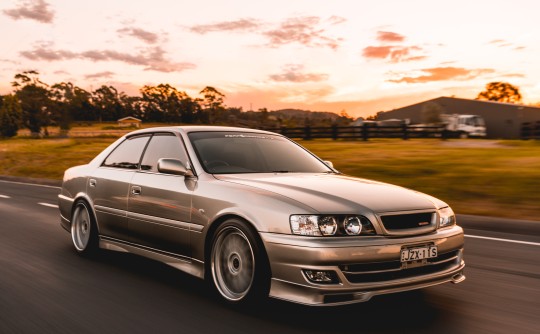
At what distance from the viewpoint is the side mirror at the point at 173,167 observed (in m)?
5.44

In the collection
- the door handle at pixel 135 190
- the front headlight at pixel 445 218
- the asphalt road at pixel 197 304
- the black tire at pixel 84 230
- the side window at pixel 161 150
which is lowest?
the asphalt road at pixel 197 304

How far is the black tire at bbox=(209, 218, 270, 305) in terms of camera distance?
4.53 metres

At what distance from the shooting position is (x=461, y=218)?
384 inches

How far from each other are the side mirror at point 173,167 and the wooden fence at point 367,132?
31.9 meters

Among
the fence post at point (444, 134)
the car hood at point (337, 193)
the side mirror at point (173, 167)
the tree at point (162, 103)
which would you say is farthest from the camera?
the tree at point (162, 103)

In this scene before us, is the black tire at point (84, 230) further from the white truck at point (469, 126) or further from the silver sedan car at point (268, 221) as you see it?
the white truck at point (469, 126)

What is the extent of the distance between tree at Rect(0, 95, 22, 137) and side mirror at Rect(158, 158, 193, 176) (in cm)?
10145

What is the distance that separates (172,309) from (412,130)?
111ft

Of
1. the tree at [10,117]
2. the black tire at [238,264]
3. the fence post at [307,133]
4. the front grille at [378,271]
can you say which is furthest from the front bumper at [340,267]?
the tree at [10,117]

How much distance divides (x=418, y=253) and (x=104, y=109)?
15841 cm

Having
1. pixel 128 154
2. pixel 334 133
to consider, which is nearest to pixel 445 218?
pixel 128 154

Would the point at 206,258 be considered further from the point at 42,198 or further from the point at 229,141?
the point at 42,198

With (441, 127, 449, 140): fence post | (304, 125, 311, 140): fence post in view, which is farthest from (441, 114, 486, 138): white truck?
(304, 125, 311, 140): fence post

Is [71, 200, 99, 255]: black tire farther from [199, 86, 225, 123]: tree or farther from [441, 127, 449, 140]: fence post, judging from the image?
[199, 86, 225, 123]: tree
